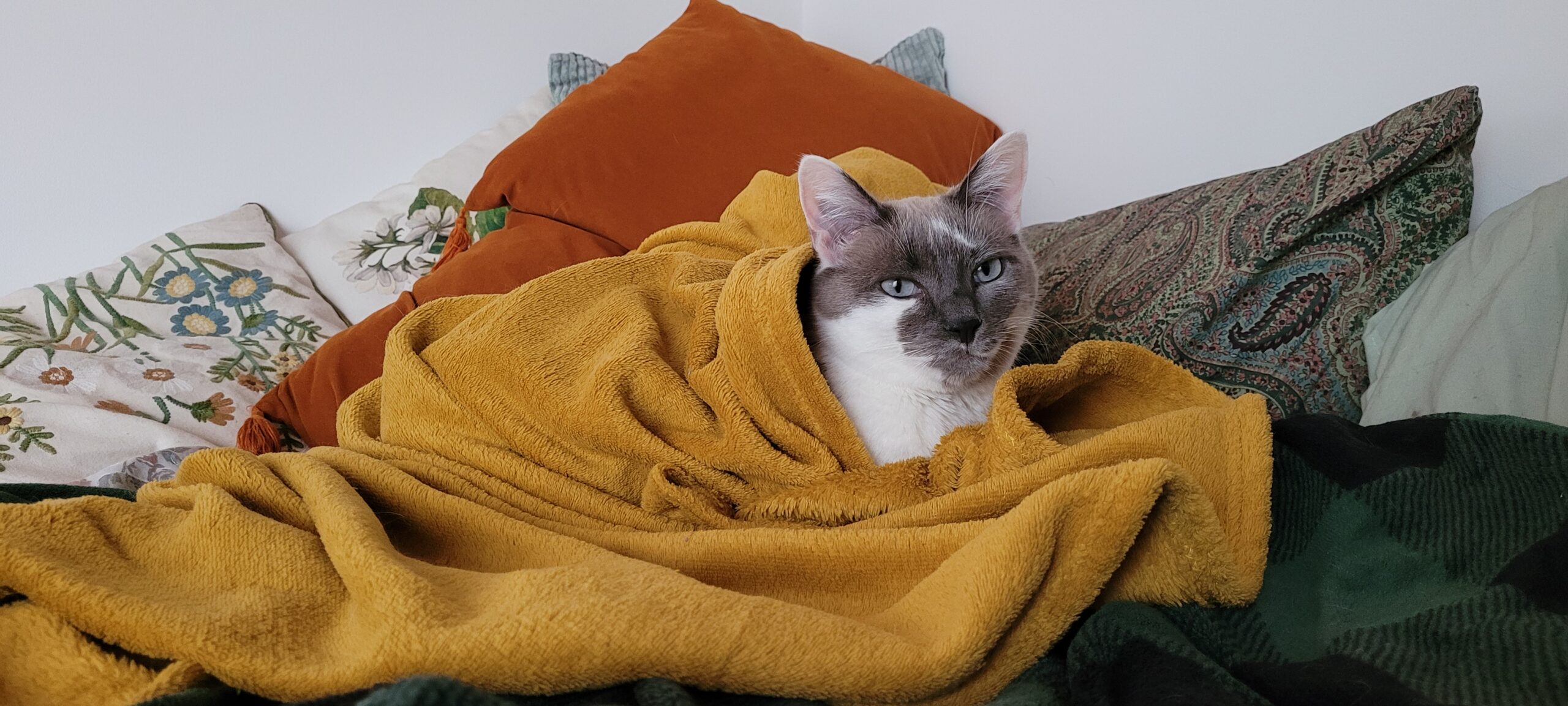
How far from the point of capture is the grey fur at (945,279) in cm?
99

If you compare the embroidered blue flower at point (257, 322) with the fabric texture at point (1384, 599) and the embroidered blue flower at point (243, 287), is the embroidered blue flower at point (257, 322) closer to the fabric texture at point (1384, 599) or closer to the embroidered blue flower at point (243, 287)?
the embroidered blue flower at point (243, 287)

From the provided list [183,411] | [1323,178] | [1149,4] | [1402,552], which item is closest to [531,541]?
[1402,552]

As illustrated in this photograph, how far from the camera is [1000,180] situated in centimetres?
114

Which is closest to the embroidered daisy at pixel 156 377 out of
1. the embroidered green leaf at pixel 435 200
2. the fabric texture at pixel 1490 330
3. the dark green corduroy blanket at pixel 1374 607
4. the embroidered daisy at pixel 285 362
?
the embroidered daisy at pixel 285 362

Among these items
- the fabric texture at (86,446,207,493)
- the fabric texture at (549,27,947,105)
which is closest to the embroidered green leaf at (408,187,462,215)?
the fabric texture at (549,27,947,105)

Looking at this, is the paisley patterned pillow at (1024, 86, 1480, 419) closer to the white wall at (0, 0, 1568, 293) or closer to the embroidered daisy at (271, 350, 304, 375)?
the white wall at (0, 0, 1568, 293)

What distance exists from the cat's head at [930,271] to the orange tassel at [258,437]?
91 cm

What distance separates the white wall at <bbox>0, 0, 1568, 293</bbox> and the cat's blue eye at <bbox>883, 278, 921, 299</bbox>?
2.76 feet

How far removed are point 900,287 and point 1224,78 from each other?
0.91 metres

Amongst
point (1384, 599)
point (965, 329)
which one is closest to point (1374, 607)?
point (1384, 599)

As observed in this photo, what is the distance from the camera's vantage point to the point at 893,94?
1837 millimetres

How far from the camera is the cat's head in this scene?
995 mm

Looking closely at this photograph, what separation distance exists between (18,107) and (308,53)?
0.51 metres

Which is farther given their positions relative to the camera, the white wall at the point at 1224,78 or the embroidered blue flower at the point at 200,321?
the embroidered blue flower at the point at 200,321
